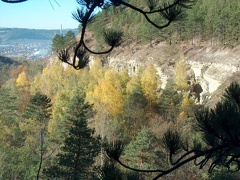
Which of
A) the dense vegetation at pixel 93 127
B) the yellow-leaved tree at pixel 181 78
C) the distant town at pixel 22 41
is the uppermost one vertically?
the distant town at pixel 22 41

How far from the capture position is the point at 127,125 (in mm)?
Answer: 16625

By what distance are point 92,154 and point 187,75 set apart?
16.6 metres

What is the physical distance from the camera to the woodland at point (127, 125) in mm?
1799

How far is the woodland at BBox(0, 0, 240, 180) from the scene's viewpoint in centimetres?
180

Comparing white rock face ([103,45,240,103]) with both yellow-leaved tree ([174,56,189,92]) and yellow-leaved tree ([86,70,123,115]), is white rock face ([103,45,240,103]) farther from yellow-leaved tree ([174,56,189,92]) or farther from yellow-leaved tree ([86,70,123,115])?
yellow-leaved tree ([86,70,123,115])

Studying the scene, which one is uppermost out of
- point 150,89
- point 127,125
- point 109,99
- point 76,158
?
point 150,89

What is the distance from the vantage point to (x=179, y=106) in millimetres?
17797

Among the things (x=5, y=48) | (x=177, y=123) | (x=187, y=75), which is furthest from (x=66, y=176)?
(x=5, y=48)

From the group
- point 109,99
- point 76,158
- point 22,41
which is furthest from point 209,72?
point 22,41

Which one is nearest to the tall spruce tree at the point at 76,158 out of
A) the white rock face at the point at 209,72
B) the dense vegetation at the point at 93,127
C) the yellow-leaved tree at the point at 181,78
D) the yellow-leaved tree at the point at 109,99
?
the dense vegetation at the point at 93,127

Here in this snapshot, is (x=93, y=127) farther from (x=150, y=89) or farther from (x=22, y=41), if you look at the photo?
(x=22, y=41)

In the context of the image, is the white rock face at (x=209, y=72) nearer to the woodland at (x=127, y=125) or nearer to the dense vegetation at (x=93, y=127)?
the woodland at (x=127, y=125)

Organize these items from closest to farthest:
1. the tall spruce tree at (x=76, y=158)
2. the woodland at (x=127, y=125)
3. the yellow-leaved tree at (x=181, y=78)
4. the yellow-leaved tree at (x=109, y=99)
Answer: the woodland at (x=127, y=125)
the tall spruce tree at (x=76, y=158)
the yellow-leaved tree at (x=109, y=99)
the yellow-leaved tree at (x=181, y=78)

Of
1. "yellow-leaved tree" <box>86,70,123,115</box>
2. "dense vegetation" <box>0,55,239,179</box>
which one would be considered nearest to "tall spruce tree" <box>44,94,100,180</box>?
"dense vegetation" <box>0,55,239,179</box>
